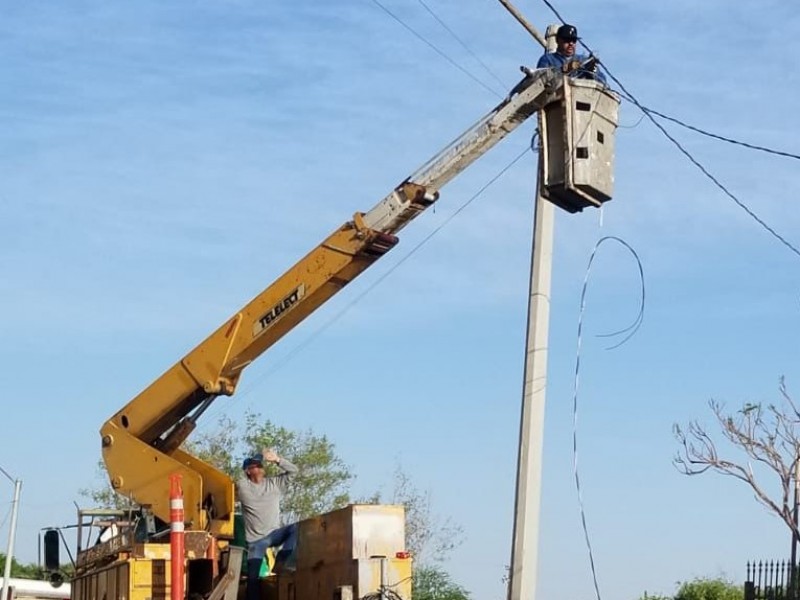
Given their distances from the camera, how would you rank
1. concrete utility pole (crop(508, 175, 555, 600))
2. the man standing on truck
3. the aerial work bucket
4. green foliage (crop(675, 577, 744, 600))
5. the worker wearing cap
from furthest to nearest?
green foliage (crop(675, 577, 744, 600)) → concrete utility pole (crop(508, 175, 555, 600)) → the man standing on truck → the worker wearing cap → the aerial work bucket

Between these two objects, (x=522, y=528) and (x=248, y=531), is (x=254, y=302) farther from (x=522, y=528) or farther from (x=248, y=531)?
(x=522, y=528)

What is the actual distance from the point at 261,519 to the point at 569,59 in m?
4.78

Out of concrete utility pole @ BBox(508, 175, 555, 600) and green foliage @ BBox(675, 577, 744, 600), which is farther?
green foliage @ BBox(675, 577, 744, 600)

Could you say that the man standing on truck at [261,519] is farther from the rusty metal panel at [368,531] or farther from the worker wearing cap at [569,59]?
the worker wearing cap at [569,59]

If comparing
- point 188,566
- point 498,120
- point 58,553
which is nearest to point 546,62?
point 498,120

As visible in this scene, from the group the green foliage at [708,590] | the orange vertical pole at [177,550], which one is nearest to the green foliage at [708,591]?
the green foliage at [708,590]

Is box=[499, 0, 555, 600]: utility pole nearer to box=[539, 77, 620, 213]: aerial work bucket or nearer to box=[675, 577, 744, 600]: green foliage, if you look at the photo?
box=[539, 77, 620, 213]: aerial work bucket

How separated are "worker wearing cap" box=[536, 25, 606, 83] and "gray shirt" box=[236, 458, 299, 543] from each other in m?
4.38

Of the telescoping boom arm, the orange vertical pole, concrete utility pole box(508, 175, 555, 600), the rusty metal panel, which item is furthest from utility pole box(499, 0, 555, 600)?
the orange vertical pole

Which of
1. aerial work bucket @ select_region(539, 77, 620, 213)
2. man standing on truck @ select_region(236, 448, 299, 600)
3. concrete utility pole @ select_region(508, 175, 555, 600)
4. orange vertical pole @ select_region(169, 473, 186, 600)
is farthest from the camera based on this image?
concrete utility pole @ select_region(508, 175, 555, 600)

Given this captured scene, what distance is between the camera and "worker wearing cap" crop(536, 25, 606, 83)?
11.9 meters

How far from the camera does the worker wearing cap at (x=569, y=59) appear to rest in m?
11.9

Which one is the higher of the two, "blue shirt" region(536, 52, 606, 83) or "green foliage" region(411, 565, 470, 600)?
"blue shirt" region(536, 52, 606, 83)

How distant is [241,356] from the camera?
13.0 meters
